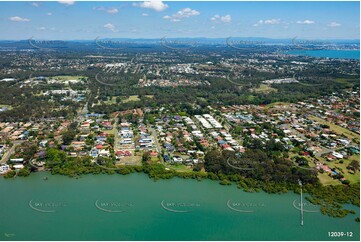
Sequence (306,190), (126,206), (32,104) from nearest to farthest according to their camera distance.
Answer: (126,206)
(306,190)
(32,104)

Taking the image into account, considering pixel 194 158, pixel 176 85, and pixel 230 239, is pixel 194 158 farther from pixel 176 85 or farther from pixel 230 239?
pixel 176 85

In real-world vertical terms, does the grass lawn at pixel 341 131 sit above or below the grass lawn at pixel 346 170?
above

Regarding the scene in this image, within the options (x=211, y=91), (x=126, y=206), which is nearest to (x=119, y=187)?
(x=126, y=206)

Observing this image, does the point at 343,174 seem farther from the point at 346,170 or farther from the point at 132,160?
the point at 132,160

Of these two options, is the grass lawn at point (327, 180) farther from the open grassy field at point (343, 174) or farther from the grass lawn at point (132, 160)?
the grass lawn at point (132, 160)

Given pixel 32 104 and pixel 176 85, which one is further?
pixel 176 85

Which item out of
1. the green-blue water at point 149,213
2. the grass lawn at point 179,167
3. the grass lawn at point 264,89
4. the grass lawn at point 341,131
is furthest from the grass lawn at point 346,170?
the grass lawn at point 264,89

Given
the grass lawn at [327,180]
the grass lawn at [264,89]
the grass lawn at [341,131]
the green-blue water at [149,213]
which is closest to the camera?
the green-blue water at [149,213]

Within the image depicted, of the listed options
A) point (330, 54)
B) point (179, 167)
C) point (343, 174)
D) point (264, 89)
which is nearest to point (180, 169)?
point (179, 167)
